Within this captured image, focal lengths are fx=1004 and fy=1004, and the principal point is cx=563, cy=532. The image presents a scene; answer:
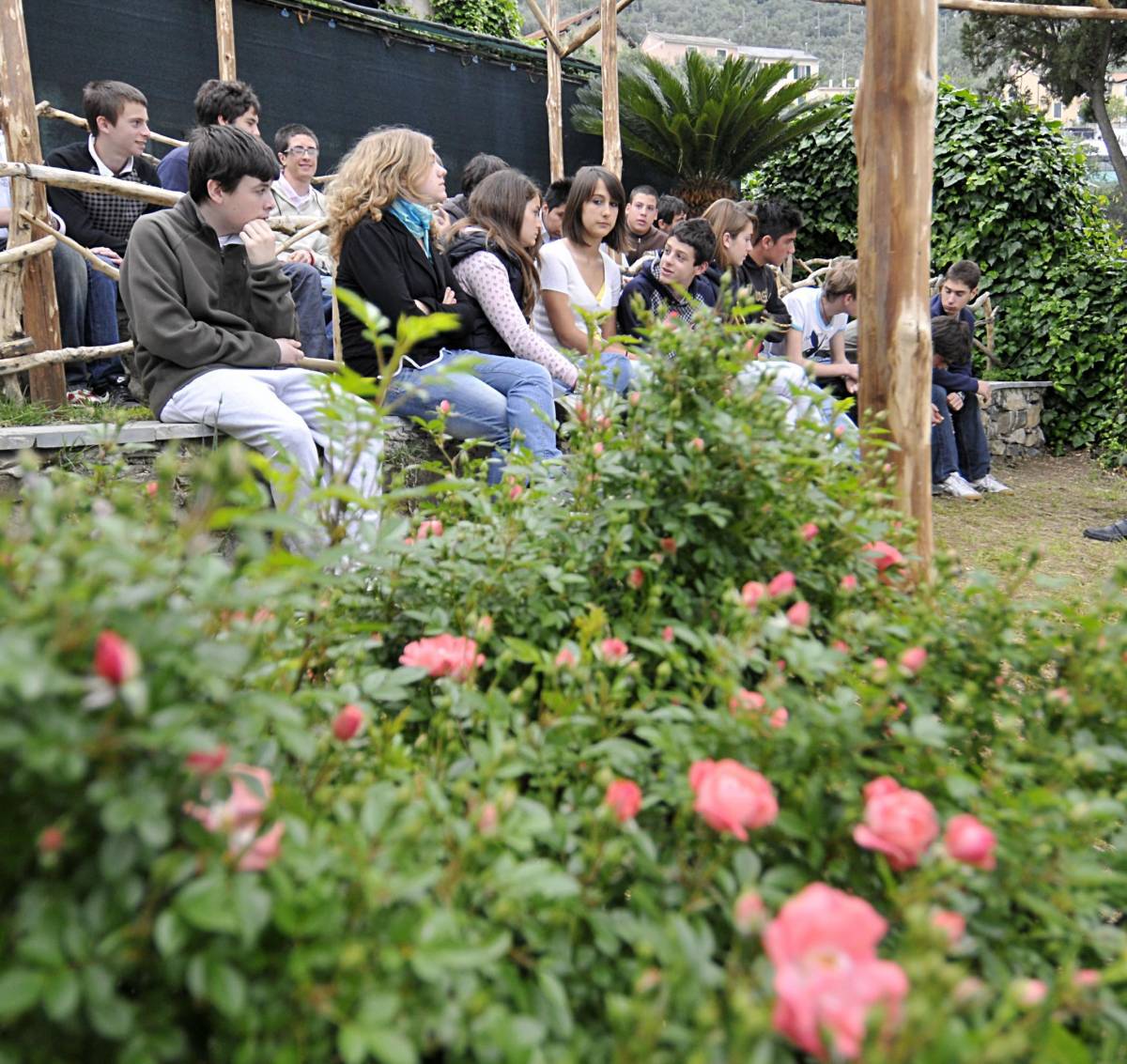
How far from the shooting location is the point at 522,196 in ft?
13.8

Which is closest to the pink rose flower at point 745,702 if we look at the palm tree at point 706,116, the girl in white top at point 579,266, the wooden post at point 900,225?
the wooden post at point 900,225

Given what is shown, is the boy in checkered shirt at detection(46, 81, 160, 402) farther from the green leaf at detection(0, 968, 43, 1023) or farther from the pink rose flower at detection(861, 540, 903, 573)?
the green leaf at detection(0, 968, 43, 1023)

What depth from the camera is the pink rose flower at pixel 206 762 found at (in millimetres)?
733

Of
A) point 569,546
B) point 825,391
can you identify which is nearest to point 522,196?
point 825,391

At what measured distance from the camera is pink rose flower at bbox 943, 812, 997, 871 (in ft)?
2.83

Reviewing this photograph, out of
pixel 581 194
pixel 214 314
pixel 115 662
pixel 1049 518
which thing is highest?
pixel 581 194

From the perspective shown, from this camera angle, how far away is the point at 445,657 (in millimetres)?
1300

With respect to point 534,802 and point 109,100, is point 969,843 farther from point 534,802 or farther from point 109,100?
point 109,100

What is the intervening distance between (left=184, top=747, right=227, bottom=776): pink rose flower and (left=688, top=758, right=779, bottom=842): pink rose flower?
0.43 meters

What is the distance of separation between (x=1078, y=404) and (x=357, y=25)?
722 cm

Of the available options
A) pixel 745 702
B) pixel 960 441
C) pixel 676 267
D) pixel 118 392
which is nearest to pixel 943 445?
pixel 960 441

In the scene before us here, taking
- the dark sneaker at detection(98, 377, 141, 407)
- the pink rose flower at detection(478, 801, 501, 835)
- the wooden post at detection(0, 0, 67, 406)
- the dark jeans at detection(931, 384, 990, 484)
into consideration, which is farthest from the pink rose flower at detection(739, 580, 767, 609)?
the dark jeans at detection(931, 384, 990, 484)

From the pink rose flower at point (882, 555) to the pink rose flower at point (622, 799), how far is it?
0.84 metres

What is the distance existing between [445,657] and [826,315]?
A: 5728 millimetres
